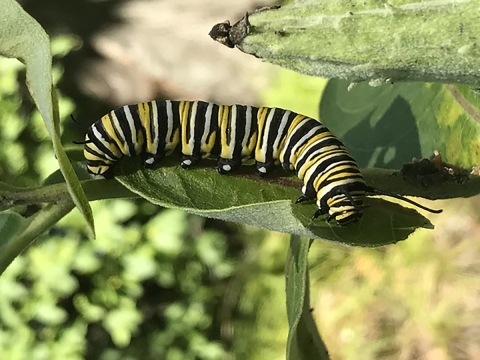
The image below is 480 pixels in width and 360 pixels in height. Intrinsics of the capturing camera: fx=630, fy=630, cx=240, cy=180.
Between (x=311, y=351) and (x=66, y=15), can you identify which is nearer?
(x=311, y=351)

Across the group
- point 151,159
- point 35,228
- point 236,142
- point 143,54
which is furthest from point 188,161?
point 143,54

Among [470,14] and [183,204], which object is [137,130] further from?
[470,14]

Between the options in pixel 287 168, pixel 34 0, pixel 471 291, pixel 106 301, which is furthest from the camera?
pixel 34 0

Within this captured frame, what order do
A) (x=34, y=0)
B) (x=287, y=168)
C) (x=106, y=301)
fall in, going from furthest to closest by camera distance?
(x=34, y=0) → (x=106, y=301) → (x=287, y=168)

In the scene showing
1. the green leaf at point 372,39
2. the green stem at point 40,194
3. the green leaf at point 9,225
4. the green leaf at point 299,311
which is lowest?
the green leaf at point 299,311

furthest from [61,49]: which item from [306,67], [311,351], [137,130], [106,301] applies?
[306,67]

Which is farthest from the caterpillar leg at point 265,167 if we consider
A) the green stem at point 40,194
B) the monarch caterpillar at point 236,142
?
the green stem at point 40,194

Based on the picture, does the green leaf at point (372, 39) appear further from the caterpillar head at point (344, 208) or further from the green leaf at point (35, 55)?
the caterpillar head at point (344, 208)
